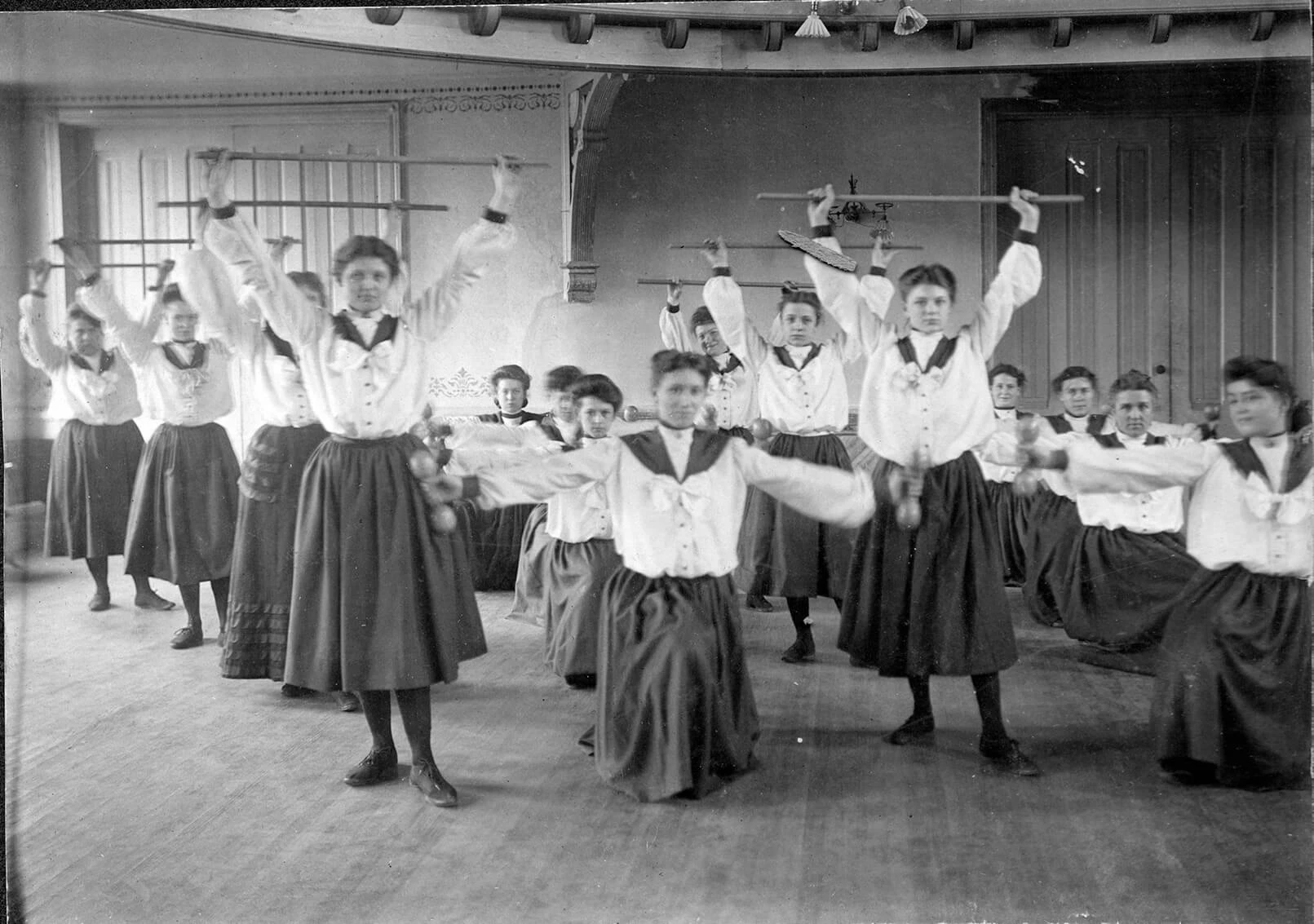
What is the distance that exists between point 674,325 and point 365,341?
2.79 feet

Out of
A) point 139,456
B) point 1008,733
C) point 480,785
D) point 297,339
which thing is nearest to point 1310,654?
point 1008,733

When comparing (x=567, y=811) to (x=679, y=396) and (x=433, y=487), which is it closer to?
(x=433, y=487)

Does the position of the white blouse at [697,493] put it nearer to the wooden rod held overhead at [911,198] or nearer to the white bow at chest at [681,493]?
the white bow at chest at [681,493]

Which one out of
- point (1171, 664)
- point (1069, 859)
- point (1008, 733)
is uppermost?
point (1171, 664)

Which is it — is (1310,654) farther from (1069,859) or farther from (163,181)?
(163,181)

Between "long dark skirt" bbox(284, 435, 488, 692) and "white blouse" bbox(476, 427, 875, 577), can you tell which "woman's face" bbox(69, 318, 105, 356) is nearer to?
"long dark skirt" bbox(284, 435, 488, 692)

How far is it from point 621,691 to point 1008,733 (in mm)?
1065

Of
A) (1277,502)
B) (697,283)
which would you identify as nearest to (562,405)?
(697,283)

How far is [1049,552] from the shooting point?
3297 millimetres

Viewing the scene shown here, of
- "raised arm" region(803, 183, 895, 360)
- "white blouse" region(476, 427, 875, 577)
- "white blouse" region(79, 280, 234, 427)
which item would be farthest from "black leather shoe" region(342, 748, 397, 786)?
"raised arm" region(803, 183, 895, 360)

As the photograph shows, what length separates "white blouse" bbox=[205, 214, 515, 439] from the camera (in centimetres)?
295

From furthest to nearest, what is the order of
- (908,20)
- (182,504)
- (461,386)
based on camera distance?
(182,504), (461,386), (908,20)

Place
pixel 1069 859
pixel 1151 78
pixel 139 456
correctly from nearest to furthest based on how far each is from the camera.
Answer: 1. pixel 1069 859
2. pixel 1151 78
3. pixel 139 456

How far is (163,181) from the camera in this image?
3.03 metres
